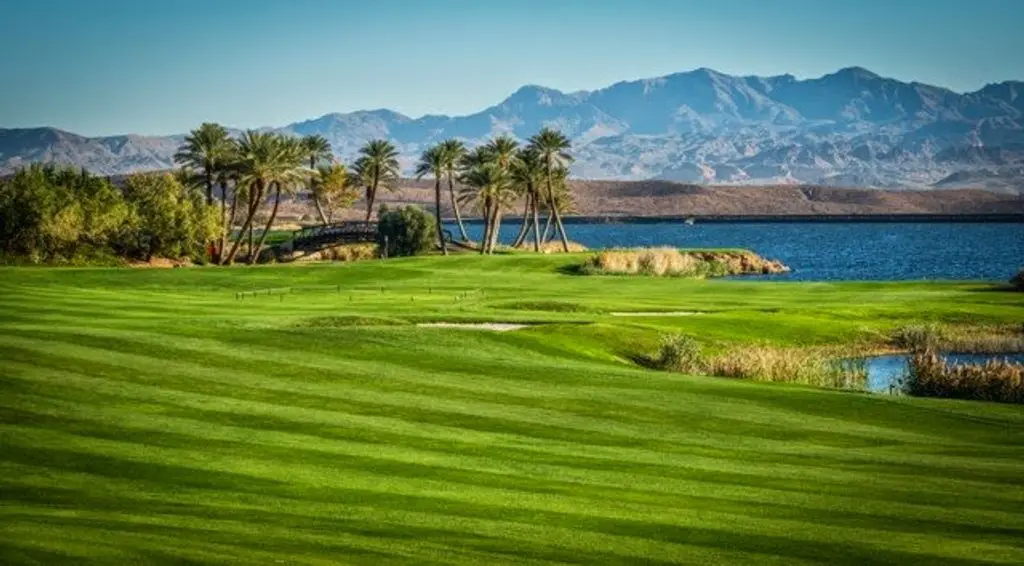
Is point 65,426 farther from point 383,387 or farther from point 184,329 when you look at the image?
point 184,329

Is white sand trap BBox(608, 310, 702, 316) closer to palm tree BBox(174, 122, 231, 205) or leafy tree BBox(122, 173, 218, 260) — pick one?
leafy tree BBox(122, 173, 218, 260)

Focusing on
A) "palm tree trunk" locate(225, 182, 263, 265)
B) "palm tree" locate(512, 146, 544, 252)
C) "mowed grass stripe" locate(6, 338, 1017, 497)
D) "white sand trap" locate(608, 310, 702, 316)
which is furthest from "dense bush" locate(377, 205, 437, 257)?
"mowed grass stripe" locate(6, 338, 1017, 497)

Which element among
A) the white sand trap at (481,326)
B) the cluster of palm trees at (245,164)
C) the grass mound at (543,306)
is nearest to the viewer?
the white sand trap at (481,326)

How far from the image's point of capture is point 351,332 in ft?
130

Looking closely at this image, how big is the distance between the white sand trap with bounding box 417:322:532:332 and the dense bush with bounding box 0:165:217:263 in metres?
56.1

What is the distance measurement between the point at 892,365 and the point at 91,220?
65935 mm

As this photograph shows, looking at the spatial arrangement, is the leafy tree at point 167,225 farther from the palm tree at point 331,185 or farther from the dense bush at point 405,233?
the palm tree at point 331,185

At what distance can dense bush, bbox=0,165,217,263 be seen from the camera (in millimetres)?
94812

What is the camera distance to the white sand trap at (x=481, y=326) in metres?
46.2

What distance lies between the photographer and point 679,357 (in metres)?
43.5

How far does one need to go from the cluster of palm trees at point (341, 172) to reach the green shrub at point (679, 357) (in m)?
64.1

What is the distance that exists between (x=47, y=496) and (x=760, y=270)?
11274 centimetres

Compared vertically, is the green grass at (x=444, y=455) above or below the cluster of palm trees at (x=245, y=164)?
below

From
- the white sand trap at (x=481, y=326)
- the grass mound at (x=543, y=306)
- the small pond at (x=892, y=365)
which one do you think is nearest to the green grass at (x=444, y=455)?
the white sand trap at (x=481, y=326)
